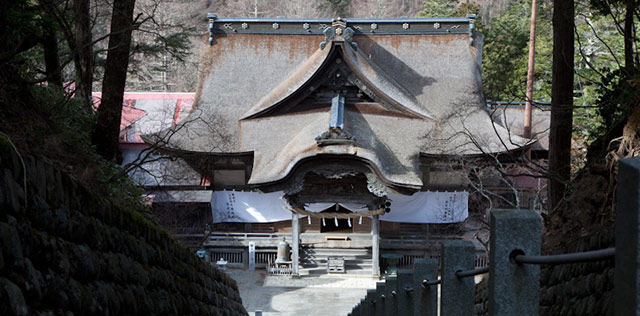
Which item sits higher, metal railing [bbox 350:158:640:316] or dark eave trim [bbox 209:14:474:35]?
dark eave trim [bbox 209:14:474:35]

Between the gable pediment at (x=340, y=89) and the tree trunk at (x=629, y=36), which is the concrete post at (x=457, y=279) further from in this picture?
the gable pediment at (x=340, y=89)

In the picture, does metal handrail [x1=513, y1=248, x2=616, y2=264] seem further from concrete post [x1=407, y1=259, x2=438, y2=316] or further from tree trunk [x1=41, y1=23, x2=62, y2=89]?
tree trunk [x1=41, y1=23, x2=62, y2=89]

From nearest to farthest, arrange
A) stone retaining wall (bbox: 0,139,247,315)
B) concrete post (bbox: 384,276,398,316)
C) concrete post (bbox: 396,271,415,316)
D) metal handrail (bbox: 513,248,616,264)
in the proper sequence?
metal handrail (bbox: 513,248,616,264)
stone retaining wall (bbox: 0,139,247,315)
concrete post (bbox: 396,271,415,316)
concrete post (bbox: 384,276,398,316)

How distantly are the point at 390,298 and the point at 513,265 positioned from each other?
3.19 metres

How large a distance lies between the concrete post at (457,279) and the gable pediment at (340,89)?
16.7 metres

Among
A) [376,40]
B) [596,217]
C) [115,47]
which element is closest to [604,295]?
[596,217]

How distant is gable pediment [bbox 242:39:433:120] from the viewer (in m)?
20.0

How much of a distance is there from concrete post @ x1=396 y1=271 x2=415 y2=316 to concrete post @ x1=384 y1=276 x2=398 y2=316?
23 centimetres

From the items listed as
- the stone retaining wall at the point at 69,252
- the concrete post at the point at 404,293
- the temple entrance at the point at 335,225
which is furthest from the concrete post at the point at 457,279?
the temple entrance at the point at 335,225

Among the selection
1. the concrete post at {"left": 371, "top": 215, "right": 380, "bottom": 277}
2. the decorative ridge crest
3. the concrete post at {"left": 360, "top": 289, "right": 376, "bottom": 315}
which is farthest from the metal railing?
the decorative ridge crest

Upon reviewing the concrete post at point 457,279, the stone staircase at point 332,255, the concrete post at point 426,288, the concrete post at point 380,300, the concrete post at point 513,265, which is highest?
the concrete post at point 513,265

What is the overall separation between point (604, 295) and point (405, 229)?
18.0 metres

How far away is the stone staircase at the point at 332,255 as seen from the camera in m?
20.2

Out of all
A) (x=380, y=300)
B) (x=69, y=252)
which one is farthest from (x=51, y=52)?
(x=69, y=252)
